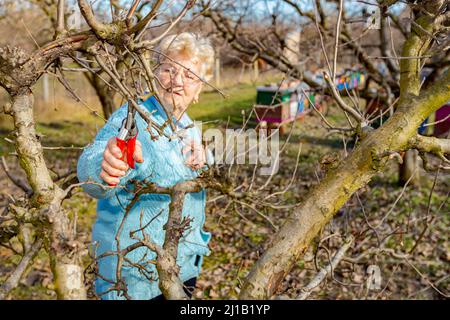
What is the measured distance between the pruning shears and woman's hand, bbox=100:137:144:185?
0.02 m

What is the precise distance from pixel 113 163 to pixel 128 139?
0.10m

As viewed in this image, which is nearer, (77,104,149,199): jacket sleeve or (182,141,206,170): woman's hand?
(77,104,149,199): jacket sleeve

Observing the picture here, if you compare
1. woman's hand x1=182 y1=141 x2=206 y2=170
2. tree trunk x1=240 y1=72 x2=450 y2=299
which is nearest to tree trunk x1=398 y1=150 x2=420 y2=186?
woman's hand x1=182 y1=141 x2=206 y2=170

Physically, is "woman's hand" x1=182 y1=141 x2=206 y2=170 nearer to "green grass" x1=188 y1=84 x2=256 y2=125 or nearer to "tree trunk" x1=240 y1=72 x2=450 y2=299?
"tree trunk" x1=240 y1=72 x2=450 y2=299

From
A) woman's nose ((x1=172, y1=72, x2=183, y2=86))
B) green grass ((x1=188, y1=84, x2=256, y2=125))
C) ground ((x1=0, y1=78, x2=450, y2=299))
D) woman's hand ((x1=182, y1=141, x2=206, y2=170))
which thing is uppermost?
green grass ((x1=188, y1=84, x2=256, y2=125))

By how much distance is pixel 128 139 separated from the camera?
1.60 meters

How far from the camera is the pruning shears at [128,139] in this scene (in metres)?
1.54

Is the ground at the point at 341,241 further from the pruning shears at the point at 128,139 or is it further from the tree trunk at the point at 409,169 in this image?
the pruning shears at the point at 128,139

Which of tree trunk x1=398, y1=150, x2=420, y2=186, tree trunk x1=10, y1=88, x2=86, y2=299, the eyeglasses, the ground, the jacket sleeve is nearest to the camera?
tree trunk x1=10, y1=88, x2=86, y2=299

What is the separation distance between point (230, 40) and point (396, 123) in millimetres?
5055

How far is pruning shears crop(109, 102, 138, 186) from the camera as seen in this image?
Result: 1.54m

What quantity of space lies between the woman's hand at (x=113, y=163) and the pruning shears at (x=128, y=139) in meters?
0.02
